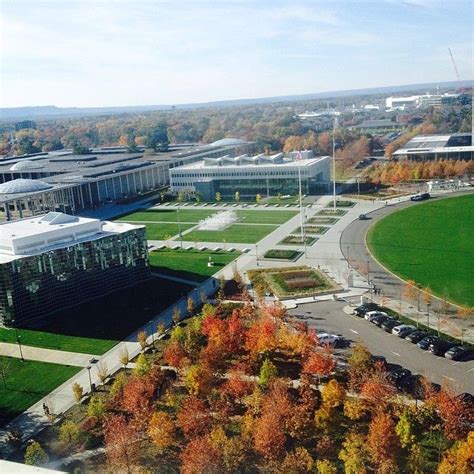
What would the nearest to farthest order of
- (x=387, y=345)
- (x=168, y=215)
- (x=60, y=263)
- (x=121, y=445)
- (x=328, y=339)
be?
(x=121, y=445) → (x=387, y=345) → (x=328, y=339) → (x=60, y=263) → (x=168, y=215)

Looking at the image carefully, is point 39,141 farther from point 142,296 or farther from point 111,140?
point 142,296

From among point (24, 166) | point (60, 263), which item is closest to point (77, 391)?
point (60, 263)

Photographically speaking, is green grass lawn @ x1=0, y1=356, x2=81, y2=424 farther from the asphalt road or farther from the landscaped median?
the asphalt road

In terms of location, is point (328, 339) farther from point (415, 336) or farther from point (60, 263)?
point (60, 263)

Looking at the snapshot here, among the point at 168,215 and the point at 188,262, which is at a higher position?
the point at 168,215

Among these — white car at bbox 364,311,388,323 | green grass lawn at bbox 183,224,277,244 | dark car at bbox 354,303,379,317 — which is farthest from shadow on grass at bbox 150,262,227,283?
white car at bbox 364,311,388,323
